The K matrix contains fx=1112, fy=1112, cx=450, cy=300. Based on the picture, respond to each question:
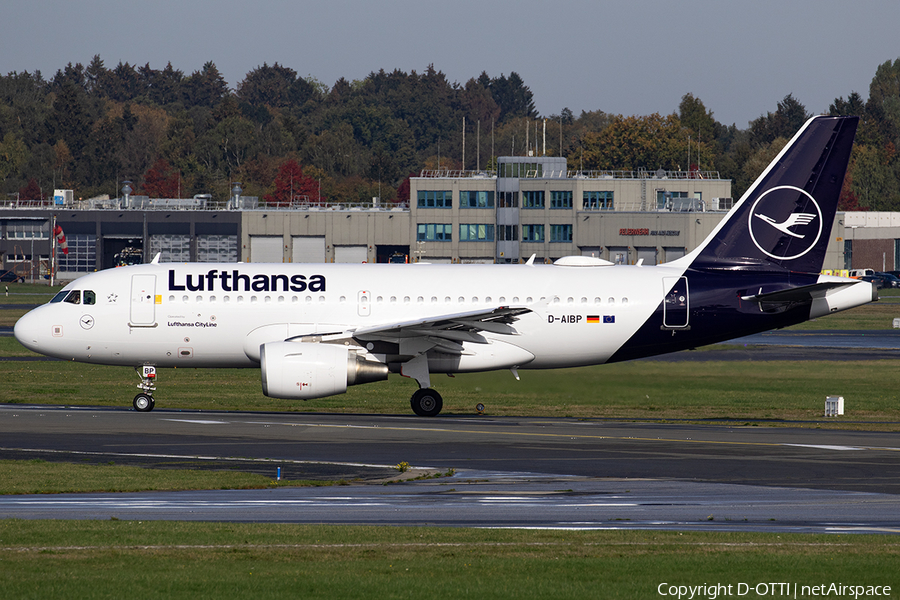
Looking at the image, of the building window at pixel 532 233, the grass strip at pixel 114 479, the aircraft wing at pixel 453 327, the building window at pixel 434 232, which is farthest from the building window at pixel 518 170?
the grass strip at pixel 114 479

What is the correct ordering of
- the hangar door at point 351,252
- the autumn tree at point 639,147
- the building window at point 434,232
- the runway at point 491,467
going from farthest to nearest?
1. the autumn tree at point 639,147
2. the hangar door at point 351,252
3. the building window at point 434,232
4. the runway at point 491,467

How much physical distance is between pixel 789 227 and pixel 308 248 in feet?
351

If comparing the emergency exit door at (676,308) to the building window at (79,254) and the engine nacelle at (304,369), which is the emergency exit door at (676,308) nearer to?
the engine nacelle at (304,369)

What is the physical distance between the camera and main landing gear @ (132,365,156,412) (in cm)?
3203

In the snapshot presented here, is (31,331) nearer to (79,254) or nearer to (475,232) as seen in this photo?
(475,232)

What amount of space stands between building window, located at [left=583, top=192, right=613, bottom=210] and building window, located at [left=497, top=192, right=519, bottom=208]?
813 centimetres

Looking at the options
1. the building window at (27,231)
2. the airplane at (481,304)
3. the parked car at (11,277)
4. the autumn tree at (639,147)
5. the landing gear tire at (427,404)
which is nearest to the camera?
the landing gear tire at (427,404)

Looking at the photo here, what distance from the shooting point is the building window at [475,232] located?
133 meters

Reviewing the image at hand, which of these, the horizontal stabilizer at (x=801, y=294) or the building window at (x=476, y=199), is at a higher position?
the building window at (x=476, y=199)

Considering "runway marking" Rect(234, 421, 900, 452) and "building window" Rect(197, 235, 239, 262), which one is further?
"building window" Rect(197, 235, 239, 262)

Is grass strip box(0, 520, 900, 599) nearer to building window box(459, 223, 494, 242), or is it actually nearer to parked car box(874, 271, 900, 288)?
building window box(459, 223, 494, 242)

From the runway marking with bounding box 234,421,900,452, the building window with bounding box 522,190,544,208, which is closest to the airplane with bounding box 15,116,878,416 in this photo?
the runway marking with bounding box 234,421,900,452

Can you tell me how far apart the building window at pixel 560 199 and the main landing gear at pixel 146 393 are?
101035 mm

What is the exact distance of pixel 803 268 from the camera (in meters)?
34.2
